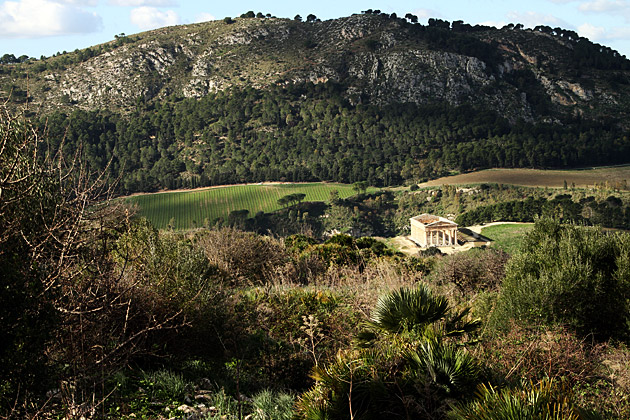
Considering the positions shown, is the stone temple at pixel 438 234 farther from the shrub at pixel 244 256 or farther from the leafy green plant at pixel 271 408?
the leafy green plant at pixel 271 408

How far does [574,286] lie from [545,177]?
7110 cm

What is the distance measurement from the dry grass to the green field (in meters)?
17.4

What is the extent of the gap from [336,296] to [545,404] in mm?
8502

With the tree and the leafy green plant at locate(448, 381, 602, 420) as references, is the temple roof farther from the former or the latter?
the leafy green plant at locate(448, 381, 602, 420)

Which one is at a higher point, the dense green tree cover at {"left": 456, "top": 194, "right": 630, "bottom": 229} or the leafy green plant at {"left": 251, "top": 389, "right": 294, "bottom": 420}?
the leafy green plant at {"left": 251, "top": 389, "right": 294, "bottom": 420}

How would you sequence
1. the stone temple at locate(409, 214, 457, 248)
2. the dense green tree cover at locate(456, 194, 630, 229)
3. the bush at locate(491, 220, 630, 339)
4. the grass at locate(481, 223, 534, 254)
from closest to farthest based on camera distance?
the bush at locate(491, 220, 630, 339)
the grass at locate(481, 223, 534, 254)
the stone temple at locate(409, 214, 457, 248)
the dense green tree cover at locate(456, 194, 630, 229)

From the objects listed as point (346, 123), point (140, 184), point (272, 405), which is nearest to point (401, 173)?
point (346, 123)

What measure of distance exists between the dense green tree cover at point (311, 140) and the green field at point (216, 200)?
3966mm

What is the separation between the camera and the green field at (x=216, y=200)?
65.2 meters

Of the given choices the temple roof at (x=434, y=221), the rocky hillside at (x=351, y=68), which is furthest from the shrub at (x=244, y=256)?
the rocky hillside at (x=351, y=68)

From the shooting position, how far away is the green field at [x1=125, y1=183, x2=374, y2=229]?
65250 millimetres

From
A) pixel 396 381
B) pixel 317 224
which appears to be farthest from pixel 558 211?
pixel 396 381

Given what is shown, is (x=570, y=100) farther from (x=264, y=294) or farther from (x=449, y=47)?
(x=264, y=294)

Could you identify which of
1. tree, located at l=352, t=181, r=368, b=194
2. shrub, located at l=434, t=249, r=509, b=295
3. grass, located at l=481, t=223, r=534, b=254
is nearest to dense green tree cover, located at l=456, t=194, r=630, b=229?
grass, located at l=481, t=223, r=534, b=254
